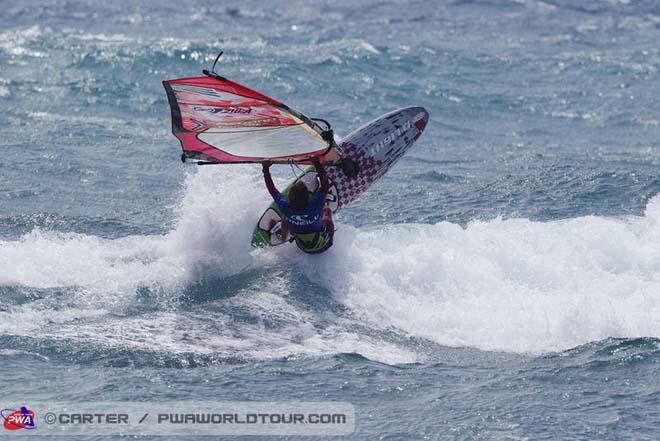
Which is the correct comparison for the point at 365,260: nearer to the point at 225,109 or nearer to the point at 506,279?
the point at 506,279

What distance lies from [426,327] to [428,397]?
1.81m

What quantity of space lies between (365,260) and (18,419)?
5.06 metres

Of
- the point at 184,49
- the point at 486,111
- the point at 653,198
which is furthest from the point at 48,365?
the point at 184,49

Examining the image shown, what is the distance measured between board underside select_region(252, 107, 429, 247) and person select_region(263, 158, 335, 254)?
0.69m

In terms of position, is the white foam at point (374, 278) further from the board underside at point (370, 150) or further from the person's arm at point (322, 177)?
the person's arm at point (322, 177)

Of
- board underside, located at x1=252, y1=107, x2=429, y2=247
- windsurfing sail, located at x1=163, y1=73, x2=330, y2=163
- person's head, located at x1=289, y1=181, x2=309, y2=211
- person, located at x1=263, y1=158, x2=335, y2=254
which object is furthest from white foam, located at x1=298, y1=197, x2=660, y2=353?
windsurfing sail, located at x1=163, y1=73, x2=330, y2=163

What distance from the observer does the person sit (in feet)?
38.2

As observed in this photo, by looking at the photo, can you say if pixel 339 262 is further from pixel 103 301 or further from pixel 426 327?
pixel 103 301

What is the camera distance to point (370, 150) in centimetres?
→ 1393

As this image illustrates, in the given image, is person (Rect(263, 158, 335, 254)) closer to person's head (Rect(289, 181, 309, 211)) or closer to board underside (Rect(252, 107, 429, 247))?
person's head (Rect(289, 181, 309, 211))

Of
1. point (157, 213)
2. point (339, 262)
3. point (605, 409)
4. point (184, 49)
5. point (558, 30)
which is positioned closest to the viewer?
point (605, 409)

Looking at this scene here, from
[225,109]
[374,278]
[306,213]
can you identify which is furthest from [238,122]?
[374,278]

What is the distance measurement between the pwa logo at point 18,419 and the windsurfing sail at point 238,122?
4.26m

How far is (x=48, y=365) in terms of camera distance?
9.38 metres
